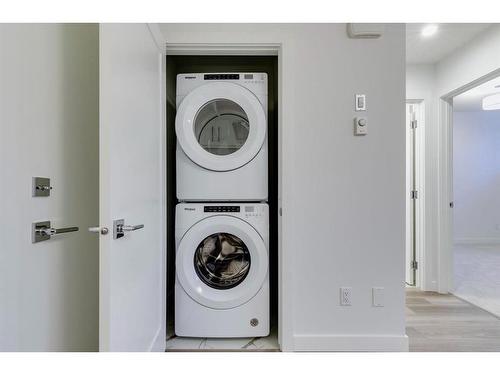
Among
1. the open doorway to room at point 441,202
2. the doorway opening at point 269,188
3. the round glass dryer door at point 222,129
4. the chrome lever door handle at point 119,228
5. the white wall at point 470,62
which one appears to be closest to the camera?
the chrome lever door handle at point 119,228

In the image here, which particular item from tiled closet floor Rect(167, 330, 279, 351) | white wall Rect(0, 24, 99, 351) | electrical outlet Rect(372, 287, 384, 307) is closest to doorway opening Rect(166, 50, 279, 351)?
tiled closet floor Rect(167, 330, 279, 351)

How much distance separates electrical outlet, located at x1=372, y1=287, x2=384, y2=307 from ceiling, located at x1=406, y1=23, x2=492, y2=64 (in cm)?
192

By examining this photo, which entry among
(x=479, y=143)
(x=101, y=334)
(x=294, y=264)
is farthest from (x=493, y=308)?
(x=479, y=143)

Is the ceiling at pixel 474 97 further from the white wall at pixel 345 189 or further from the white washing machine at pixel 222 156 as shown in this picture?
the white washing machine at pixel 222 156

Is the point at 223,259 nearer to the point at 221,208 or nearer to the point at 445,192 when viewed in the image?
the point at 221,208

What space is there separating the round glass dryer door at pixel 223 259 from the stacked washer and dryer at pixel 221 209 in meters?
0.04

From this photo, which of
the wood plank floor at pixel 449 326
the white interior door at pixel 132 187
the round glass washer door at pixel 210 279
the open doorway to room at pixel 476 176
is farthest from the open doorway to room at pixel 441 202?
the white interior door at pixel 132 187

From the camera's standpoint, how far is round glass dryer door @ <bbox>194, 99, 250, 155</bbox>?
1.95m

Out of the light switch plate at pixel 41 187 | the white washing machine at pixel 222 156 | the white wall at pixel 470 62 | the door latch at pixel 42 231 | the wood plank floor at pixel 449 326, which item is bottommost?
the wood plank floor at pixel 449 326

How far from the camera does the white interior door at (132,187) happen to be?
1.02m

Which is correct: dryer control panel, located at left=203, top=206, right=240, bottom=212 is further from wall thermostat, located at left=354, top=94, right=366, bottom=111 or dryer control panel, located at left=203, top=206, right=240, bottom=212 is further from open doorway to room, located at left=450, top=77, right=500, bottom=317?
open doorway to room, located at left=450, top=77, right=500, bottom=317

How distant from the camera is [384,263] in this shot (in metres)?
1.76

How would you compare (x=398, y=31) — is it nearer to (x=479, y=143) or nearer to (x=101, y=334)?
(x=101, y=334)

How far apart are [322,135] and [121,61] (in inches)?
44.1
